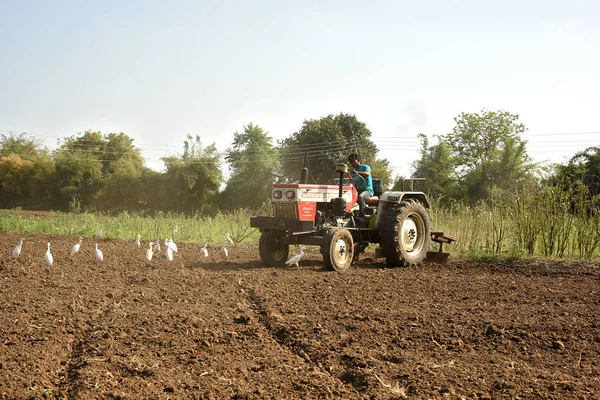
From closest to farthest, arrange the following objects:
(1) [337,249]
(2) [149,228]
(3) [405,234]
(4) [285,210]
→ (1) [337,249], (4) [285,210], (3) [405,234], (2) [149,228]

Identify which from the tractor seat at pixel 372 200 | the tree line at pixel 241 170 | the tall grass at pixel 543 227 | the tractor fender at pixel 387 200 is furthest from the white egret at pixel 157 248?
the tree line at pixel 241 170

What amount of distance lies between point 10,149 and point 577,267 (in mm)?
46205

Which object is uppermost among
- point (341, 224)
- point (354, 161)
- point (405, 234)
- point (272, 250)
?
point (354, 161)

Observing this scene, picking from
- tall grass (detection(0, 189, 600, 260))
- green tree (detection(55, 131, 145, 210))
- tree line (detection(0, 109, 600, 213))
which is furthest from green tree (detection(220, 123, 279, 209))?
tall grass (detection(0, 189, 600, 260))

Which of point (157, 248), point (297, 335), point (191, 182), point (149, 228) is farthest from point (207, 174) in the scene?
point (297, 335)

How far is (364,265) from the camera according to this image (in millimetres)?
10359

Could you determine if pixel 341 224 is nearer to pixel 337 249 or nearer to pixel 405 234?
pixel 337 249

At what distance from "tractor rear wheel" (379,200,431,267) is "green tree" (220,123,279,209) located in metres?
21.1

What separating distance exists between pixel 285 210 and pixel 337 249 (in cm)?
106

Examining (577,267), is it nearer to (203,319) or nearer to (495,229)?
(495,229)

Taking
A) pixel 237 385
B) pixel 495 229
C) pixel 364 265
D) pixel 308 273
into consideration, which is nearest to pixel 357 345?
pixel 237 385

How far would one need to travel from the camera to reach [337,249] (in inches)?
352

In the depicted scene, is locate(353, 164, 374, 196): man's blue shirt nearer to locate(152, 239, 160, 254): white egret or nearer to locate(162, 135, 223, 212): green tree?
locate(152, 239, 160, 254): white egret

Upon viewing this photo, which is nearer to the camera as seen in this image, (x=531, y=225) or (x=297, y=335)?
(x=297, y=335)
